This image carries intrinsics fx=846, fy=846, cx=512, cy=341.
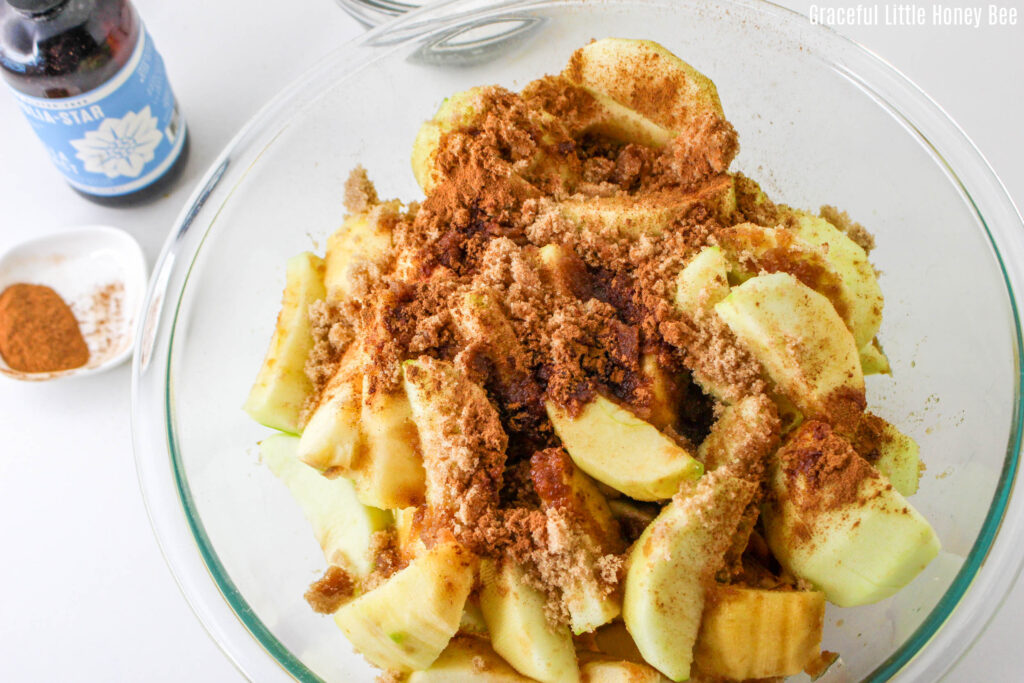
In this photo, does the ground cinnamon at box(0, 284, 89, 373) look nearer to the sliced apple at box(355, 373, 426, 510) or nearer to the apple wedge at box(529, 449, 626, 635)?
the sliced apple at box(355, 373, 426, 510)

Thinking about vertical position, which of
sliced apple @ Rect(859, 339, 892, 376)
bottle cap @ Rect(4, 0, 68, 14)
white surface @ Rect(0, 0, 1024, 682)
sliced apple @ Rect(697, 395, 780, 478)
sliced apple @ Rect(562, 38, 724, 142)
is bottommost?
white surface @ Rect(0, 0, 1024, 682)

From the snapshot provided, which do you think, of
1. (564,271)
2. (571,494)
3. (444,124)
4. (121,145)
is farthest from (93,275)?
(571,494)

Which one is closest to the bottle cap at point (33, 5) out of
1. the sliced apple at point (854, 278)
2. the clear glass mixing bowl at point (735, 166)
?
the clear glass mixing bowl at point (735, 166)

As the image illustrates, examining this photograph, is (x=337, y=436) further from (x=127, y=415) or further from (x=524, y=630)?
(x=127, y=415)

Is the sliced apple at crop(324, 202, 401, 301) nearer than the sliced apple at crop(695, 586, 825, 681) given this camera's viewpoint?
No

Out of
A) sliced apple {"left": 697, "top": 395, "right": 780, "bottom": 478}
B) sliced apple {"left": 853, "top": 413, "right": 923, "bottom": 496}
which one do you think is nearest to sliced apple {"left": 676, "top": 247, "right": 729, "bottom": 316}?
sliced apple {"left": 697, "top": 395, "right": 780, "bottom": 478}

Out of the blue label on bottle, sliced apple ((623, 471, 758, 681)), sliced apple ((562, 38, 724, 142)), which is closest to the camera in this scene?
sliced apple ((623, 471, 758, 681))
